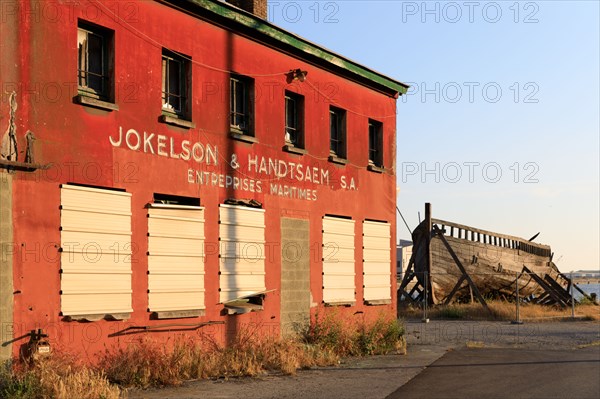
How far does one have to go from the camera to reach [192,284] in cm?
1492

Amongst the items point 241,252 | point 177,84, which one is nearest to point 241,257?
point 241,252

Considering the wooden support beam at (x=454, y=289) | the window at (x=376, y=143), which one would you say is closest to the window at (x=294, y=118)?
the window at (x=376, y=143)

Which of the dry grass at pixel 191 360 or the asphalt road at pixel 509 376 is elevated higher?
the dry grass at pixel 191 360

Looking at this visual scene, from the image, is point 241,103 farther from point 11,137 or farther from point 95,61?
point 11,137

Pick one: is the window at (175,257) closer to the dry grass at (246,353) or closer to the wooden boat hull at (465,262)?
the dry grass at (246,353)

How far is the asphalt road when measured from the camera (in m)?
12.7

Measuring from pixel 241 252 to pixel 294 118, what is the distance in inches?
162

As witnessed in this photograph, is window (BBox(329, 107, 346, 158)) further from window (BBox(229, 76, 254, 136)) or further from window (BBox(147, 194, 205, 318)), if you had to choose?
window (BBox(147, 194, 205, 318))

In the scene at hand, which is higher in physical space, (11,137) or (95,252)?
(11,137)

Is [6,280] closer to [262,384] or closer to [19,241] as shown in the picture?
[19,241]

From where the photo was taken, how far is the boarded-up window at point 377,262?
808 inches

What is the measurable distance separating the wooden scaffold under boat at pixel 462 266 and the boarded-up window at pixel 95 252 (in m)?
21.9

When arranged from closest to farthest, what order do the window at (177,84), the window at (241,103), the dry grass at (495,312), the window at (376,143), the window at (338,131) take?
1. the window at (177,84)
2. the window at (241,103)
3. the window at (338,131)
4. the window at (376,143)
5. the dry grass at (495,312)

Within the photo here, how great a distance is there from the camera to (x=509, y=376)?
14.5 m
